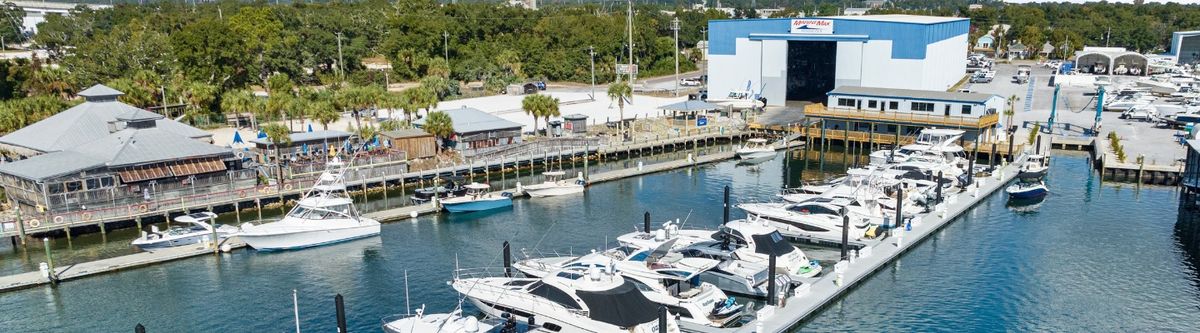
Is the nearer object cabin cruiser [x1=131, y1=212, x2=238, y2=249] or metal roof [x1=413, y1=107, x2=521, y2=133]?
cabin cruiser [x1=131, y1=212, x2=238, y2=249]

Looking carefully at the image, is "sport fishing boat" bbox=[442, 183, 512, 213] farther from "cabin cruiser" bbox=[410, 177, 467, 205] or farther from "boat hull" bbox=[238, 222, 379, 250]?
"boat hull" bbox=[238, 222, 379, 250]

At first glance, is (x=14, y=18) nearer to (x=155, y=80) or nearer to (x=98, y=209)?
(x=155, y=80)

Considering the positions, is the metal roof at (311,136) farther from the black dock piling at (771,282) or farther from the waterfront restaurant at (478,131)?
the black dock piling at (771,282)

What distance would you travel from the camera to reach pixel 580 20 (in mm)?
155500

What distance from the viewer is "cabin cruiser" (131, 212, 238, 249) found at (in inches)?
1829

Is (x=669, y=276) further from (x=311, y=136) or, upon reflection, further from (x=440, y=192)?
(x=311, y=136)

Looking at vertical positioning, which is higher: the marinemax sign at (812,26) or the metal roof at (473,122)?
the marinemax sign at (812,26)

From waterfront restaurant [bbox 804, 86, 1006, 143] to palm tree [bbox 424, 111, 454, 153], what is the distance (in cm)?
3510

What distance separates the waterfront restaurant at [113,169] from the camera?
50.7 metres

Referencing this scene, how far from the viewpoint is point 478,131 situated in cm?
7000

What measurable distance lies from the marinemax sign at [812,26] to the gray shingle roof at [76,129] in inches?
2461

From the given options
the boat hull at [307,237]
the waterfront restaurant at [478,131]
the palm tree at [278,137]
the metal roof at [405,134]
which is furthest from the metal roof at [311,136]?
the boat hull at [307,237]

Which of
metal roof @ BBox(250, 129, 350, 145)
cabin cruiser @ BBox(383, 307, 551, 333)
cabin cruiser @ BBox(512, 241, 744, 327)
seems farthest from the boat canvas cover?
metal roof @ BBox(250, 129, 350, 145)

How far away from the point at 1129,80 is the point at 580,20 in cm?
9054
